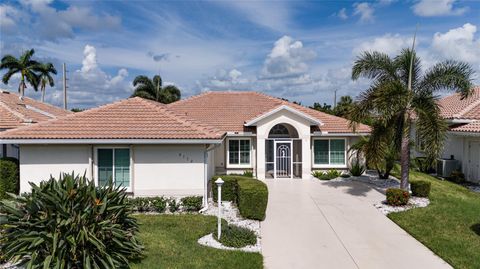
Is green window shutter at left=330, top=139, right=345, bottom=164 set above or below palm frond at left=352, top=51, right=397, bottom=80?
below

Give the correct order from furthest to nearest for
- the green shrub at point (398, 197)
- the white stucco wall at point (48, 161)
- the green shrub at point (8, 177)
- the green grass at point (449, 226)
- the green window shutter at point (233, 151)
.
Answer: the green window shutter at point (233, 151) → the green shrub at point (8, 177) → the green shrub at point (398, 197) → the white stucco wall at point (48, 161) → the green grass at point (449, 226)

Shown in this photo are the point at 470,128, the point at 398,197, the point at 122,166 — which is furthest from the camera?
the point at 470,128

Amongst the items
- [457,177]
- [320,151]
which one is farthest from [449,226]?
[320,151]

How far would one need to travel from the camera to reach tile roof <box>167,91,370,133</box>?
2261cm

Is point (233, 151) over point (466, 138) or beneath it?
beneath

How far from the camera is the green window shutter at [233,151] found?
22516 mm

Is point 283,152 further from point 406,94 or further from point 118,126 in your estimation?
point 118,126

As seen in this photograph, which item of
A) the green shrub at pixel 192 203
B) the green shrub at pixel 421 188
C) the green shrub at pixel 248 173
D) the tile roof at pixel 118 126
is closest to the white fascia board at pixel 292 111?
the green shrub at pixel 248 173

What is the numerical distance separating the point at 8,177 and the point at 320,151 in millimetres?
16943

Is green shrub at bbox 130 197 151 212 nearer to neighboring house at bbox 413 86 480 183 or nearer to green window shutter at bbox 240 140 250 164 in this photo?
green window shutter at bbox 240 140 250 164

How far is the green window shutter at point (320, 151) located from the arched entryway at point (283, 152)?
37.9 inches

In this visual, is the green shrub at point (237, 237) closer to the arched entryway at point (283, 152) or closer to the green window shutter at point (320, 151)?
the arched entryway at point (283, 152)

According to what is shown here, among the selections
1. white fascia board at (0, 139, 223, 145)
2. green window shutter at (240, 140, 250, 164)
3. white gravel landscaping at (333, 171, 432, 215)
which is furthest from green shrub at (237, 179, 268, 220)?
green window shutter at (240, 140, 250, 164)

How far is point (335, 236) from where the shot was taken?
36.4ft
